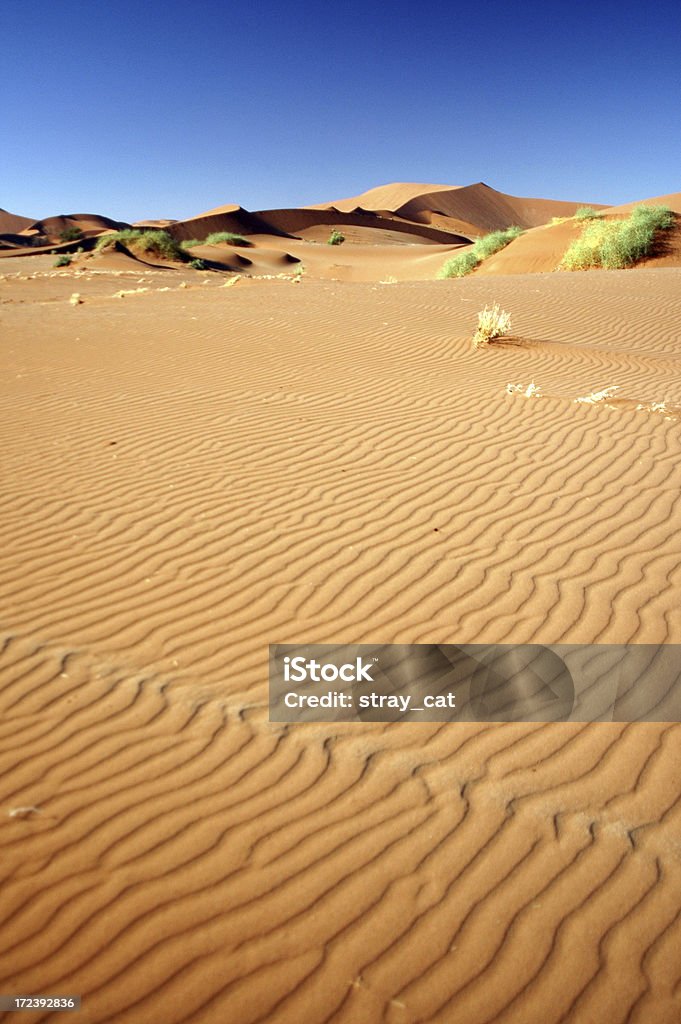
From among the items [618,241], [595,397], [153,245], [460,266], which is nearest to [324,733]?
[595,397]

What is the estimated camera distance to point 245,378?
9102mm

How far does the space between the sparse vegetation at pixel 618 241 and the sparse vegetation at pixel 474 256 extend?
391 centimetres

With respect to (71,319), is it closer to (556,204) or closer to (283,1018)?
(283,1018)

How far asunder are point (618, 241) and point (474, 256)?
6011mm

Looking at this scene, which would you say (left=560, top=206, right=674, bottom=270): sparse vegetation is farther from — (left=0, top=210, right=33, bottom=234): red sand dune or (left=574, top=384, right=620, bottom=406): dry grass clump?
(left=0, top=210, right=33, bottom=234): red sand dune

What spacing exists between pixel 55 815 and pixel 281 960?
45.9 inches

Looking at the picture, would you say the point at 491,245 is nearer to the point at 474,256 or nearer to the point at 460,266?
the point at 474,256

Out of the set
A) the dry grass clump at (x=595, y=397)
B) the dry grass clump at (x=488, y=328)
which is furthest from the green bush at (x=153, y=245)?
the dry grass clump at (x=595, y=397)

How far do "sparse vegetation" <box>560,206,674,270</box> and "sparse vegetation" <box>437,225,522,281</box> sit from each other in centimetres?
391

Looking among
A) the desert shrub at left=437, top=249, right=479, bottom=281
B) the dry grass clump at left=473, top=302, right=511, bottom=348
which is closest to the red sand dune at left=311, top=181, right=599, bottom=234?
the desert shrub at left=437, top=249, right=479, bottom=281

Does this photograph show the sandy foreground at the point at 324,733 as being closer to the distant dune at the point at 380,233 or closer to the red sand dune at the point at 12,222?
the distant dune at the point at 380,233

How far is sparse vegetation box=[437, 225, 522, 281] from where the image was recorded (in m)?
27.2

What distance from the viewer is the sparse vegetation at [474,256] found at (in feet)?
89.3

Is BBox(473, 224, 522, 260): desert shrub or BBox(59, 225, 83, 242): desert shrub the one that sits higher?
BBox(59, 225, 83, 242): desert shrub
